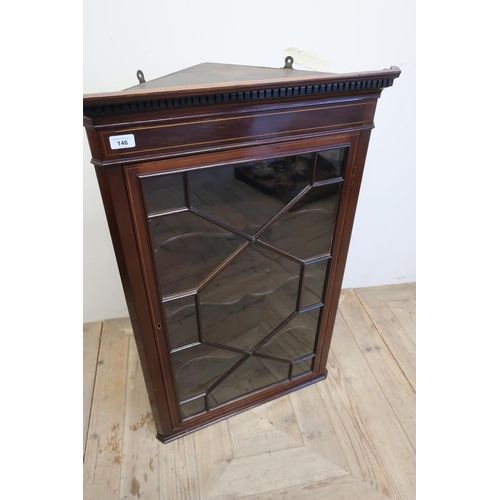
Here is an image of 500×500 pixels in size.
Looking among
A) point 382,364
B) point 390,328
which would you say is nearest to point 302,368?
point 382,364

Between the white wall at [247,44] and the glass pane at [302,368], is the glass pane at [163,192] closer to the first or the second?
the white wall at [247,44]

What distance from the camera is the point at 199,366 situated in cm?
96

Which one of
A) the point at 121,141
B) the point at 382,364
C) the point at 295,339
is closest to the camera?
the point at 121,141

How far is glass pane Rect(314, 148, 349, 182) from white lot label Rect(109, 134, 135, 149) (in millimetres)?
367

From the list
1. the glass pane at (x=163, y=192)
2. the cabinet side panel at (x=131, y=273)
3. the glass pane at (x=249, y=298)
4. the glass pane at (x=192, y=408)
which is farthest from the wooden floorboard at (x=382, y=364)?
the glass pane at (x=163, y=192)

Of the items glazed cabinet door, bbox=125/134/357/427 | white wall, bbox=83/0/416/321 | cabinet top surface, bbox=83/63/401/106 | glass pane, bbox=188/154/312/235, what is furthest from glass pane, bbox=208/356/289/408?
cabinet top surface, bbox=83/63/401/106

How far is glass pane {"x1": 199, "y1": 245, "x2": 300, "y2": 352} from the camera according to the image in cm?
85

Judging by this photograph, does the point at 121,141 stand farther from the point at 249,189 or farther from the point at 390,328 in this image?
the point at 390,328

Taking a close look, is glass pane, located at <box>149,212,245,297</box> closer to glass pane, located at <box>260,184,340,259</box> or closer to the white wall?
glass pane, located at <box>260,184,340,259</box>

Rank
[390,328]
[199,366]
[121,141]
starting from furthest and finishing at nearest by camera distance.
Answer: [390,328] → [199,366] → [121,141]

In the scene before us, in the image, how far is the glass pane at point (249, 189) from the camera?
708 mm

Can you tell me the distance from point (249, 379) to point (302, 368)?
176 millimetres

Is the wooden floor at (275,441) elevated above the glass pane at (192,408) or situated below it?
below
